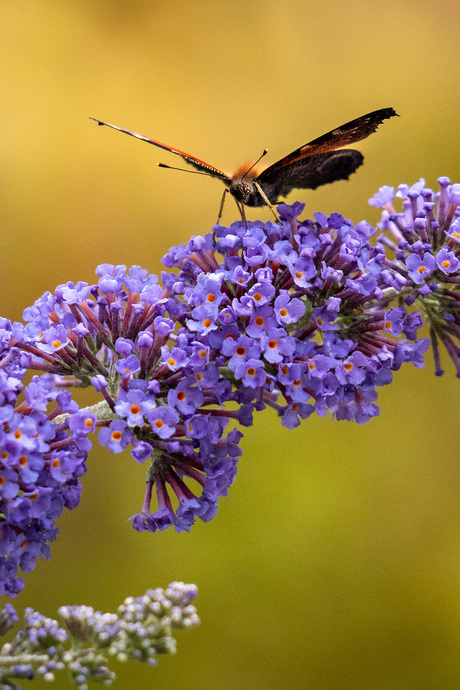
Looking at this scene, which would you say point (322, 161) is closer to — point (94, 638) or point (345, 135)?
point (345, 135)

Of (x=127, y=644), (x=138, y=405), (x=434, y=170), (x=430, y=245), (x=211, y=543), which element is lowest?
(x=127, y=644)

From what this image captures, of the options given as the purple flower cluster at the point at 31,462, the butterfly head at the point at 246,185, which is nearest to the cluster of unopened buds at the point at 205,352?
the purple flower cluster at the point at 31,462

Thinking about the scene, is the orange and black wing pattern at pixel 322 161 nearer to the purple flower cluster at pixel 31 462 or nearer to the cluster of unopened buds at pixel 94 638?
the purple flower cluster at pixel 31 462

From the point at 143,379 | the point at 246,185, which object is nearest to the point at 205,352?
the point at 143,379

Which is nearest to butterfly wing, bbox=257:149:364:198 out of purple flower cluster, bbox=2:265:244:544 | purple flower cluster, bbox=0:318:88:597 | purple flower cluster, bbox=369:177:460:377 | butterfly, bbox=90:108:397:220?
butterfly, bbox=90:108:397:220

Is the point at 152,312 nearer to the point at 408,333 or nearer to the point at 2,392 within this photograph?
the point at 2,392

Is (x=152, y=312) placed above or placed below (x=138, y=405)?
above

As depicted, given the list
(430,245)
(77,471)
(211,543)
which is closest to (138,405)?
(77,471)
